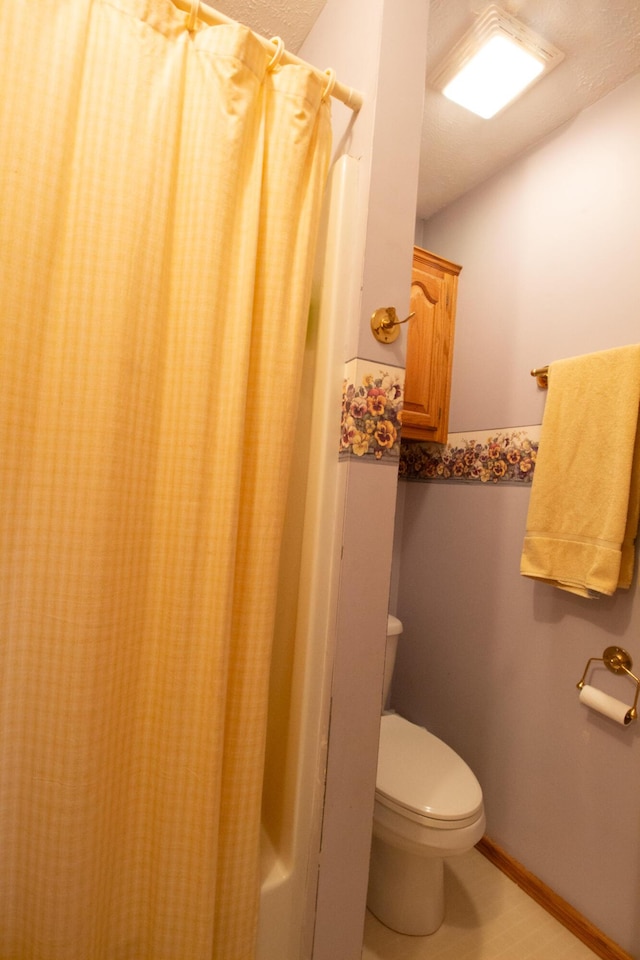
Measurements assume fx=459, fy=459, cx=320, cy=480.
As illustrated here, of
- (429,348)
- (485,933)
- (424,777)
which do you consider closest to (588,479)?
(429,348)

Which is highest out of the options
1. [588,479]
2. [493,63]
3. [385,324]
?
[493,63]

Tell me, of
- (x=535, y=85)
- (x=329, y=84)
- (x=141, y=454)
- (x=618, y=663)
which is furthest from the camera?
(x=535, y=85)

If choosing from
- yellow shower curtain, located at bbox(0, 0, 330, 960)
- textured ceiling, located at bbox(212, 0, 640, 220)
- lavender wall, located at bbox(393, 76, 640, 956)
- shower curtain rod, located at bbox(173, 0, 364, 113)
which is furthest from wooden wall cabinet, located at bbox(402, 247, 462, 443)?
yellow shower curtain, located at bbox(0, 0, 330, 960)

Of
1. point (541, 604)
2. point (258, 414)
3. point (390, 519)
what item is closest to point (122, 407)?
point (258, 414)

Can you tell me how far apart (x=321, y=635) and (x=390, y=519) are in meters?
0.27

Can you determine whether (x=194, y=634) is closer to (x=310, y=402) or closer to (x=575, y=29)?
(x=310, y=402)

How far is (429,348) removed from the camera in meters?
1.82

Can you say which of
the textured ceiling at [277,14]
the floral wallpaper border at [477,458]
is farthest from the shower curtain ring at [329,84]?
the floral wallpaper border at [477,458]

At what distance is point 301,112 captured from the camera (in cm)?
86

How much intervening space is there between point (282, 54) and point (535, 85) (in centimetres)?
105

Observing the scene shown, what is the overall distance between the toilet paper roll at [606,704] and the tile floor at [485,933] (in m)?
0.66

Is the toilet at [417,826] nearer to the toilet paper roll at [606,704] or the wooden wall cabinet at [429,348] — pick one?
the toilet paper roll at [606,704]

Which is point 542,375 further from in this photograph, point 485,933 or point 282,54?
point 485,933

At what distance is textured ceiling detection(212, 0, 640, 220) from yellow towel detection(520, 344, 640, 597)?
850 mm
